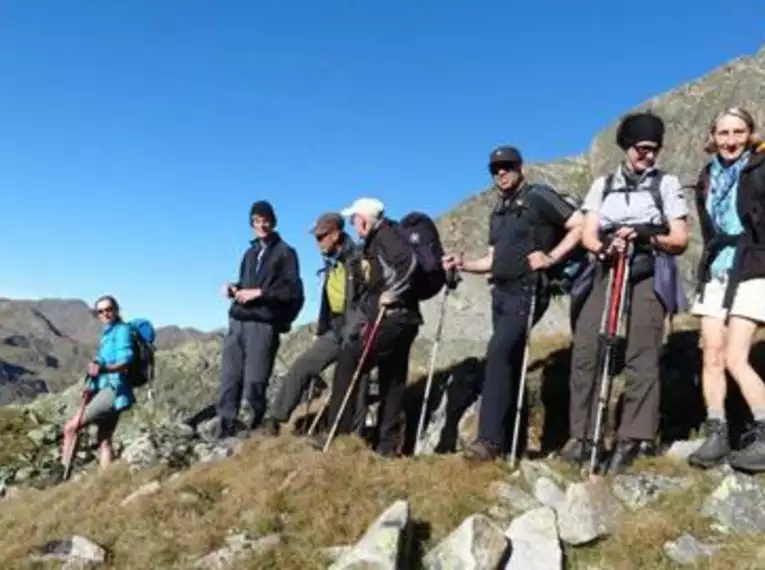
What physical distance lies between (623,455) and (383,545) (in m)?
3.23

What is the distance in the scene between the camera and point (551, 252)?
1015 centimetres

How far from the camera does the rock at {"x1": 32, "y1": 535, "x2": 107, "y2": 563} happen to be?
27.6ft

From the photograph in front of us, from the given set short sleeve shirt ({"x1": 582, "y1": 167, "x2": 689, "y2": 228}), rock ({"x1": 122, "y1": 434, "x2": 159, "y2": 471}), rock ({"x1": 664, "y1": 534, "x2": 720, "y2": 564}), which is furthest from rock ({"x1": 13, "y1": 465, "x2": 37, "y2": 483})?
rock ({"x1": 664, "y1": 534, "x2": 720, "y2": 564})

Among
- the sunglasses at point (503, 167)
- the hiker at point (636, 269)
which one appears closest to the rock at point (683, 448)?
the hiker at point (636, 269)

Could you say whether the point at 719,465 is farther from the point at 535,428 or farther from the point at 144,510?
the point at 144,510

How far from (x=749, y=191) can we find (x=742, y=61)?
30.6 m

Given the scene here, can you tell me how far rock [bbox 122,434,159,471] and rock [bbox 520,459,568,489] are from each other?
18.9ft

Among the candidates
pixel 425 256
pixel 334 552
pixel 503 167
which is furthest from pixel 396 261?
pixel 334 552

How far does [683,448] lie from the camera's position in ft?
32.2

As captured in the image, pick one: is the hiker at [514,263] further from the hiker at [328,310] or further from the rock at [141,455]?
the rock at [141,455]

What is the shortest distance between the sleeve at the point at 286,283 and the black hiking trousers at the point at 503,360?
411 centimetres

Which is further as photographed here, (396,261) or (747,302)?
(396,261)

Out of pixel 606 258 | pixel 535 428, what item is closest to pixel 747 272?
pixel 606 258

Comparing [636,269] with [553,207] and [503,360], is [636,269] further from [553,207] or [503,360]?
[503,360]
